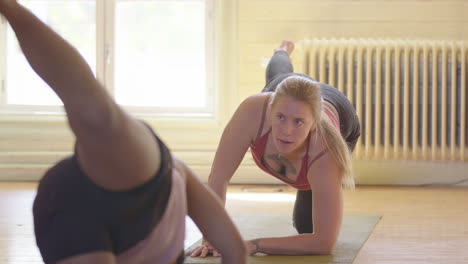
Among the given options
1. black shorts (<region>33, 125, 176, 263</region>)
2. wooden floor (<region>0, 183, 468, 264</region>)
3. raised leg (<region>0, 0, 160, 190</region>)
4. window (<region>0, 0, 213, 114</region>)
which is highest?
raised leg (<region>0, 0, 160, 190</region>)

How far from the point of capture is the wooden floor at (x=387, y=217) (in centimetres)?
259

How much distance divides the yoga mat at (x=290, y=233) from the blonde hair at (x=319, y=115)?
0.89ft

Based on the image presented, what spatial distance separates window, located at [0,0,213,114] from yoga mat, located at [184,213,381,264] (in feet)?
5.37

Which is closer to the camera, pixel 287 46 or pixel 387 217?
pixel 387 217

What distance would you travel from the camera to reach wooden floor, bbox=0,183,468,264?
2.59m

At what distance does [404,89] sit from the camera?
14.7 feet

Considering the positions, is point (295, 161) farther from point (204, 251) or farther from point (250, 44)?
point (250, 44)

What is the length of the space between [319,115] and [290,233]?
0.93 meters

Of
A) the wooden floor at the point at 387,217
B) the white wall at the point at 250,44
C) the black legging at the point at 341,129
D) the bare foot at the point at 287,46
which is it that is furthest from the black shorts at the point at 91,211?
the white wall at the point at 250,44

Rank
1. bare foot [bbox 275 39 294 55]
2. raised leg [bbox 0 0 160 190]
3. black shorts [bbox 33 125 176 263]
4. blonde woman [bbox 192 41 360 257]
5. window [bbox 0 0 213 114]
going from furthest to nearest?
window [bbox 0 0 213 114] < bare foot [bbox 275 39 294 55] < blonde woman [bbox 192 41 360 257] < black shorts [bbox 33 125 176 263] < raised leg [bbox 0 0 160 190]

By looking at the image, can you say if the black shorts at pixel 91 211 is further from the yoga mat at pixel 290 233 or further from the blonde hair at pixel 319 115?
the yoga mat at pixel 290 233

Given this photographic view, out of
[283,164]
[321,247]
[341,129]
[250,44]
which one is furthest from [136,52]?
[321,247]

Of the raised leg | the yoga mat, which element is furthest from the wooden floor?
the raised leg

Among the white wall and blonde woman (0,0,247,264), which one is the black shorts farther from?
the white wall
